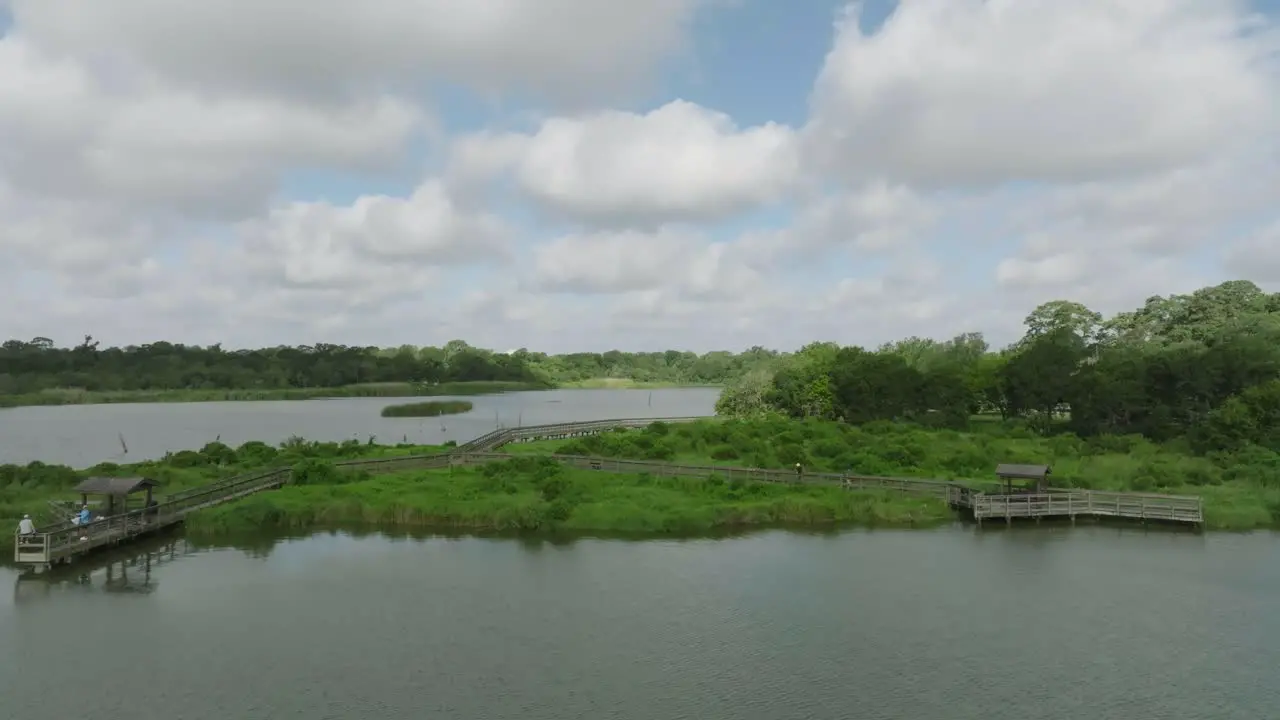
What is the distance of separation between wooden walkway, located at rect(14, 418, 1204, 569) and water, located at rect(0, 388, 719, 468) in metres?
25.2

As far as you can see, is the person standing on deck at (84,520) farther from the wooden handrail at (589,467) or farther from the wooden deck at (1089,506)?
the wooden deck at (1089,506)

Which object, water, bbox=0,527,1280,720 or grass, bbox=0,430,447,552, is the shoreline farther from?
water, bbox=0,527,1280,720

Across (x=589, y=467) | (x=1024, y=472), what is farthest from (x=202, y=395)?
(x=1024, y=472)

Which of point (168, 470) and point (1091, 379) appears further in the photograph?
point (1091, 379)

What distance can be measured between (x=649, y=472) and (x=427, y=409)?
90.7 metres

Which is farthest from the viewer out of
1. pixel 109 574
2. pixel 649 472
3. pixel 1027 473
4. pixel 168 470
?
pixel 649 472

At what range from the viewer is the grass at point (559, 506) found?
41.0 meters

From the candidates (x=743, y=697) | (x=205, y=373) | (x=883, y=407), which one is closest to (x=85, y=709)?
(x=743, y=697)

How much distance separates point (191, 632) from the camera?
25.9 m

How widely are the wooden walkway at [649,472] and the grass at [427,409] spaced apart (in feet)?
207

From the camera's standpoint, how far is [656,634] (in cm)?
2591

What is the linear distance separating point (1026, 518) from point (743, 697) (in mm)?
28235

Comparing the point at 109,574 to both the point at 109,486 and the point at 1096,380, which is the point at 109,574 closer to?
the point at 109,486

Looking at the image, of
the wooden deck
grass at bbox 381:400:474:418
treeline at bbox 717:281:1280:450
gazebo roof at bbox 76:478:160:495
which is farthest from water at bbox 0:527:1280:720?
grass at bbox 381:400:474:418
